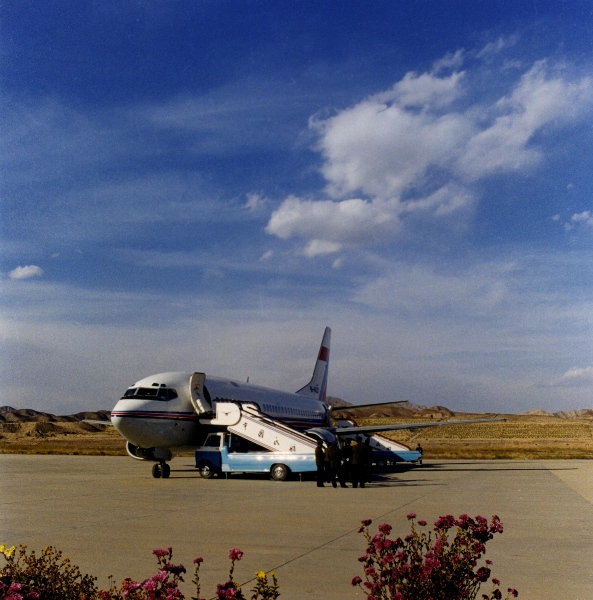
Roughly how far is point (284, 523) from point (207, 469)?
12.4m

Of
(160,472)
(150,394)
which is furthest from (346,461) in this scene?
(150,394)

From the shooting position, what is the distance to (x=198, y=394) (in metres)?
25.7

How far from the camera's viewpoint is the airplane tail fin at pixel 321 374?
50.2 m

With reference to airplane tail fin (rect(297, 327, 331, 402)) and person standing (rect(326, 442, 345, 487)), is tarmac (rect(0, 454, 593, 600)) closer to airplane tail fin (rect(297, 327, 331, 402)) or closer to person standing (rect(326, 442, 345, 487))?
person standing (rect(326, 442, 345, 487))

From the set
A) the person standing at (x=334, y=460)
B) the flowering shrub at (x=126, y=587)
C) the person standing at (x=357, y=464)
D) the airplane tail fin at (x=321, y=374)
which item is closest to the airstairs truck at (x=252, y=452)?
the person standing at (x=334, y=460)

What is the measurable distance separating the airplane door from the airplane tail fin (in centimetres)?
2338

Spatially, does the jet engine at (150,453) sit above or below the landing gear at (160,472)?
above

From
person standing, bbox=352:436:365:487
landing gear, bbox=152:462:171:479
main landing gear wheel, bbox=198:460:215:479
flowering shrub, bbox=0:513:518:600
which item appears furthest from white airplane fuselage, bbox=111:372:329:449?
flowering shrub, bbox=0:513:518:600

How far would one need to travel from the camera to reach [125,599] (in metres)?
4.57

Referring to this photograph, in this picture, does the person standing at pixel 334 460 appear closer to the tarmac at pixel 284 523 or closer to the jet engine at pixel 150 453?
the tarmac at pixel 284 523

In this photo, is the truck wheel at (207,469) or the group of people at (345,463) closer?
the group of people at (345,463)

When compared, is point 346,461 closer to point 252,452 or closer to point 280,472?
point 280,472

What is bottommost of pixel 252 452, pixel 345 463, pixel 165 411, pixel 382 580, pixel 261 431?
pixel 345 463

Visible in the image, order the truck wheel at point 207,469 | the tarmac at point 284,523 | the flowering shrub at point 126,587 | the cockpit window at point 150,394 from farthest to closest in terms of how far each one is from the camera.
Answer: the truck wheel at point 207,469
the cockpit window at point 150,394
the tarmac at point 284,523
the flowering shrub at point 126,587
